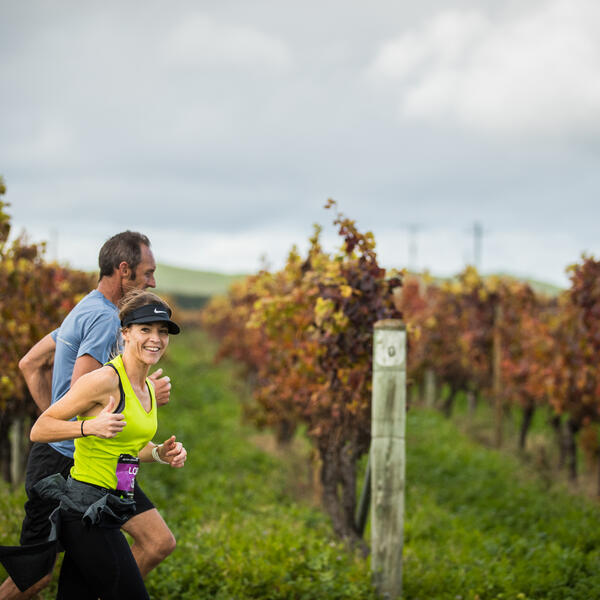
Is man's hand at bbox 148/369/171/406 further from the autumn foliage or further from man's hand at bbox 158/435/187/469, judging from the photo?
the autumn foliage

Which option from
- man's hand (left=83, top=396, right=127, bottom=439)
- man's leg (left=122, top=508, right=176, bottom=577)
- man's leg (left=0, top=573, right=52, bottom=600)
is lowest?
Answer: man's leg (left=0, top=573, right=52, bottom=600)

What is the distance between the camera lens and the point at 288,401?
28.8ft

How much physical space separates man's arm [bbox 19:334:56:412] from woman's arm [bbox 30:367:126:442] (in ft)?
2.58

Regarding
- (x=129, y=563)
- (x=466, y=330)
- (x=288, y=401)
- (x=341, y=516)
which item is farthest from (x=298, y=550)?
(x=466, y=330)

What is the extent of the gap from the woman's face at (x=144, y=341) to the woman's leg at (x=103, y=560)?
763 millimetres

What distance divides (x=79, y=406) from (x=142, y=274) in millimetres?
850

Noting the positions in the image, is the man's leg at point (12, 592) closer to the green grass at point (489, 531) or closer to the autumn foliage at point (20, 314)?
the green grass at point (489, 531)

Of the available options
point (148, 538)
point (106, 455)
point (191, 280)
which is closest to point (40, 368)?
point (106, 455)

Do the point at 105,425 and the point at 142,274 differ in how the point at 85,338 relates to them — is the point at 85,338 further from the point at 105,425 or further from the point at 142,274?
the point at 105,425

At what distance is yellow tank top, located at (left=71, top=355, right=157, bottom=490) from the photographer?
2938 millimetres

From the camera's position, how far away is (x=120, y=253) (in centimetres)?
341

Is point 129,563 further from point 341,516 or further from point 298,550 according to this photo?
point 341,516

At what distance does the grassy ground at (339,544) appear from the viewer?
4.71m

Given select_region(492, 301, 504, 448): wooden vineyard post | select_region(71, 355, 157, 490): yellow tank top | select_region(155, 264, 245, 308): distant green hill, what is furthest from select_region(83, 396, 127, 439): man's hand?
select_region(155, 264, 245, 308): distant green hill
